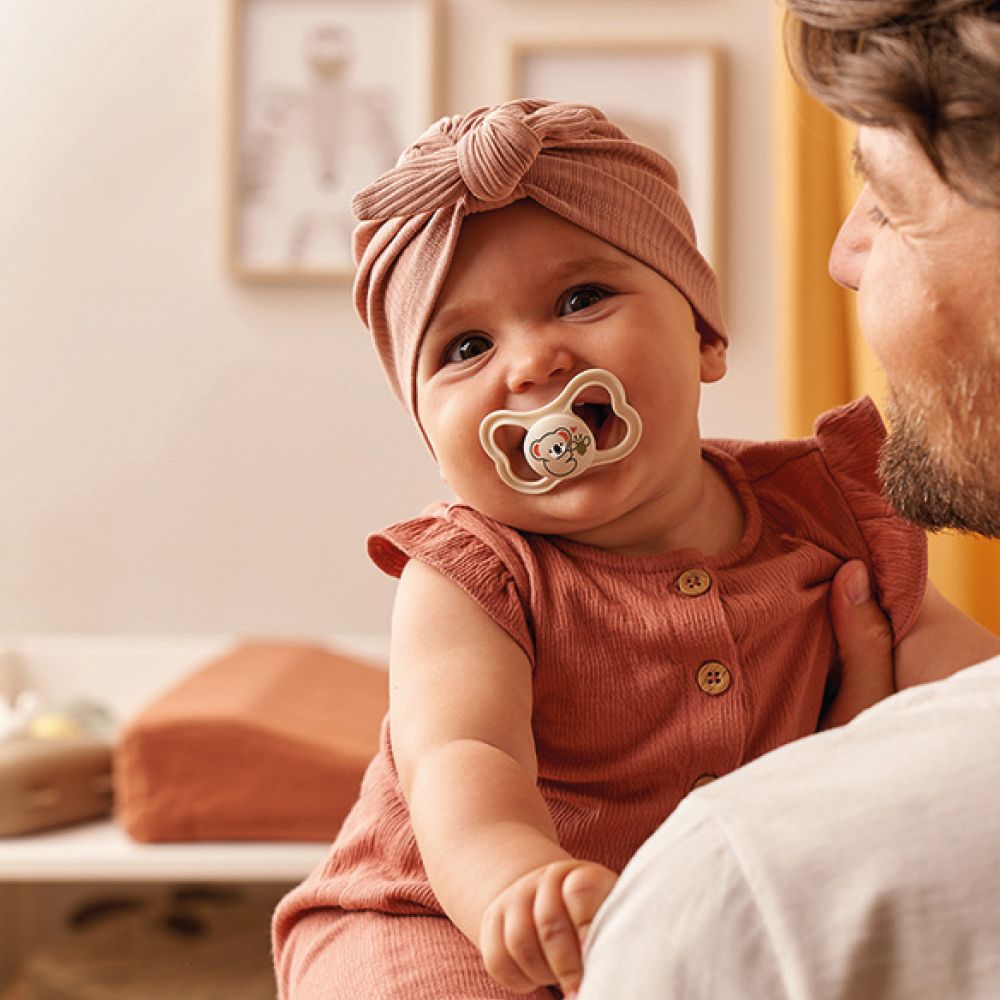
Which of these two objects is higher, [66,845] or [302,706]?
[302,706]

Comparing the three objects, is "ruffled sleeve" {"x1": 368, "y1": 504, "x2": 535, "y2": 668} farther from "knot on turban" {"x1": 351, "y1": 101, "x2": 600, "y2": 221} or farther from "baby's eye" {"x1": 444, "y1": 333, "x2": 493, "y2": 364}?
"knot on turban" {"x1": 351, "y1": 101, "x2": 600, "y2": 221}

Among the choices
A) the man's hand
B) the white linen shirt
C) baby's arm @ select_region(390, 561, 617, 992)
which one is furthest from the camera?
the man's hand

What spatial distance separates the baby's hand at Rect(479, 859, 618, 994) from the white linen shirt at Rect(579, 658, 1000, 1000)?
0.06 m

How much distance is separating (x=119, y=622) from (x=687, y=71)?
158 centimetres

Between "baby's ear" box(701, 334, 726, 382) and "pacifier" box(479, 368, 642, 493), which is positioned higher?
"baby's ear" box(701, 334, 726, 382)

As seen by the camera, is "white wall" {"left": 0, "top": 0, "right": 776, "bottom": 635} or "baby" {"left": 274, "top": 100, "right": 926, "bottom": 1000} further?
"white wall" {"left": 0, "top": 0, "right": 776, "bottom": 635}

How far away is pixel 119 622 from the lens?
112 inches

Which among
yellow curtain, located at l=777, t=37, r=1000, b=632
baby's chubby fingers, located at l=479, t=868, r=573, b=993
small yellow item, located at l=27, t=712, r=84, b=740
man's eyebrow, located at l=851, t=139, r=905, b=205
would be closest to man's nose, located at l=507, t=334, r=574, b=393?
man's eyebrow, located at l=851, t=139, r=905, b=205

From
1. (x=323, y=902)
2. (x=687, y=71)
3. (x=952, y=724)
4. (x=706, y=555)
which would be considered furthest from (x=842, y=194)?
(x=952, y=724)

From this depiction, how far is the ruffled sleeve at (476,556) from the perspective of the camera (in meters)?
0.89

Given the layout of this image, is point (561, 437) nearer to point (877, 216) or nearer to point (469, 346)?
point (469, 346)

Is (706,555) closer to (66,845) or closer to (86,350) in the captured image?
(66,845)

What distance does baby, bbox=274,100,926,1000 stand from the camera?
87 cm

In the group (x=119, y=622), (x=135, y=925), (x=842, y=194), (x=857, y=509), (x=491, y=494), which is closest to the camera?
(x=491, y=494)
